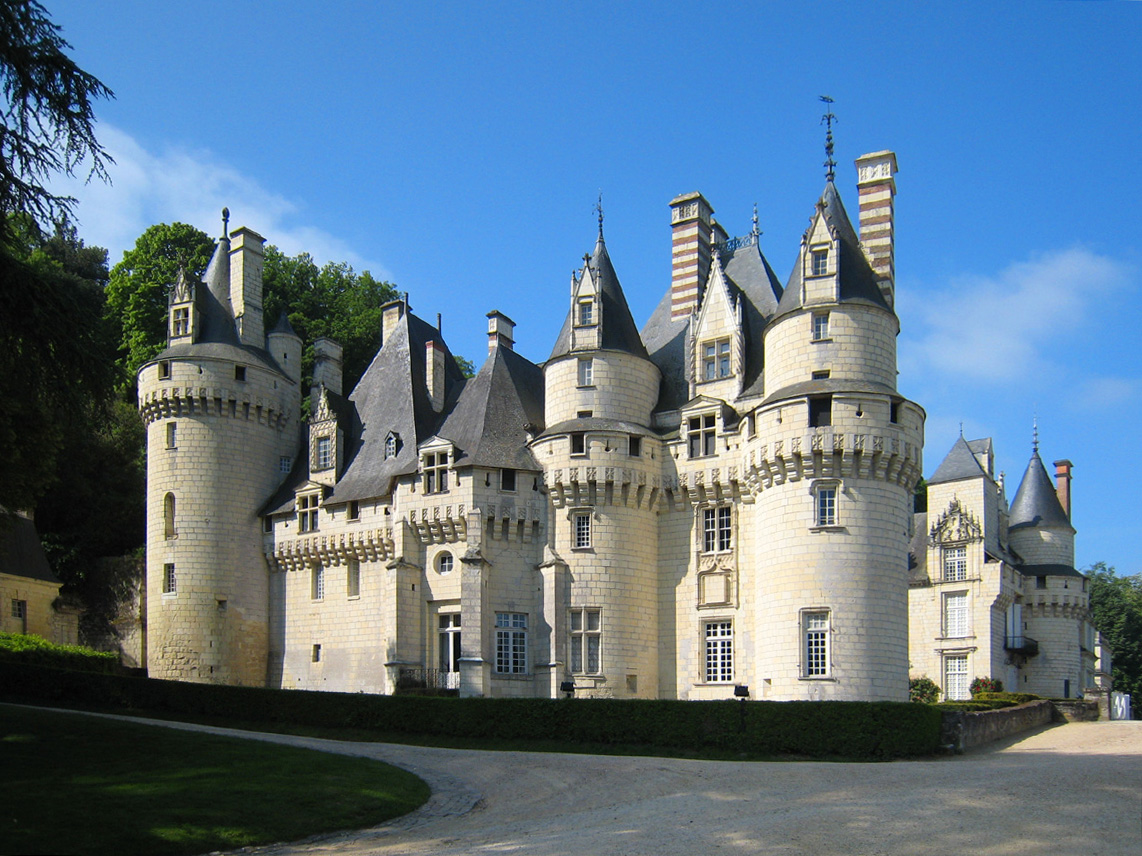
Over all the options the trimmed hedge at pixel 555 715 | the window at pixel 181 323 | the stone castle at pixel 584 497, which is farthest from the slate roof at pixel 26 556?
the window at pixel 181 323

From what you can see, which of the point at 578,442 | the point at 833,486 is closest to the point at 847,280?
the point at 833,486

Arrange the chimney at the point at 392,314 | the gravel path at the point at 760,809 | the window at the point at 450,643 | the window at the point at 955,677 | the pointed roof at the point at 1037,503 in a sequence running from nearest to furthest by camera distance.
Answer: the gravel path at the point at 760,809
the window at the point at 450,643
the chimney at the point at 392,314
the window at the point at 955,677
the pointed roof at the point at 1037,503

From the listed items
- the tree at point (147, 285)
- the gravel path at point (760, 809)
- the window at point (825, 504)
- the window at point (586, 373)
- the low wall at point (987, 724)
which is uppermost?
the tree at point (147, 285)

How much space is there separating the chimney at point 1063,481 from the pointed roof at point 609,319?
2466 centimetres

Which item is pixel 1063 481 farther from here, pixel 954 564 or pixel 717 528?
pixel 717 528

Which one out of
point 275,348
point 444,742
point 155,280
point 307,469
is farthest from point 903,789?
point 155,280

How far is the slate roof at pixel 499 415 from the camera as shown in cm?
3244

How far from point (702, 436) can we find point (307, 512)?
13262 millimetres

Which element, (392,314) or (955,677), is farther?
(955,677)

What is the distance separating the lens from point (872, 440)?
2745 centimetres

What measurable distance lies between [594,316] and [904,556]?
35.5 feet

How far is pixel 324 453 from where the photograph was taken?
37.2m

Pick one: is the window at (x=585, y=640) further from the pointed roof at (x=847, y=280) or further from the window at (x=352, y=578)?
the pointed roof at (x=847, y=280)

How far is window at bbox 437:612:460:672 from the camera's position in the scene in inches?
1287
